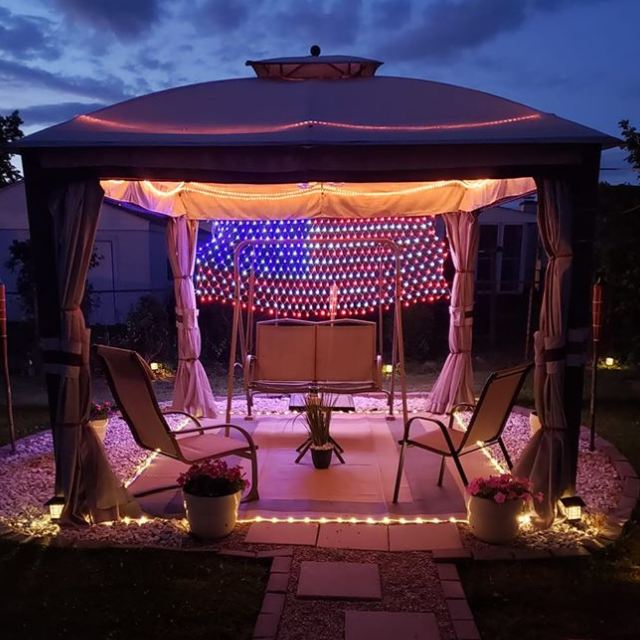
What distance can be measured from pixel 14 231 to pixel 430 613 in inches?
464

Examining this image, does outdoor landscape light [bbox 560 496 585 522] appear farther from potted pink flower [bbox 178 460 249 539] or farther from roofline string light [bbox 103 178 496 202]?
roofline string light [bbox 103 178 496 202]

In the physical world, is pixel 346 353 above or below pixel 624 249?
below

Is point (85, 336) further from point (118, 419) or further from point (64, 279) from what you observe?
point (118, 419)

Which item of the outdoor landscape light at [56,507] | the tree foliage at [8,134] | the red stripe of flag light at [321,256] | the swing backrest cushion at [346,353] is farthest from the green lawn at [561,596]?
the tree foliage at [8,134]

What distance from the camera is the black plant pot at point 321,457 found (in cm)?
439

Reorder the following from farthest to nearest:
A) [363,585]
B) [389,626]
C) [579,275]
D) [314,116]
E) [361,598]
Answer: [314,116]
[579,275]
[363,585]
[361,598]
[389,626]

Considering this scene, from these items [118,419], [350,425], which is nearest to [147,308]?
[118,419]

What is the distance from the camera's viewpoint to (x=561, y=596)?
268 centimetres

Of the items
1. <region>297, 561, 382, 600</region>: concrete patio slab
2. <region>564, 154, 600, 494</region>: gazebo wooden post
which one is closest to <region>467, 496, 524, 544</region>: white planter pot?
<region>564, 154, 600, 494</region>: gazebo wooden post

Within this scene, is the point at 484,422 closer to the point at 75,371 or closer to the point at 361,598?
the point at 361,598

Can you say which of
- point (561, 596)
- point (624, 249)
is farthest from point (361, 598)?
point (624, 249)

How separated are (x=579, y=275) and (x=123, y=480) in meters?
3.22

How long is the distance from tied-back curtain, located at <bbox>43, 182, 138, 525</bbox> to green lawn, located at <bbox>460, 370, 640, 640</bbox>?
6.81 feet

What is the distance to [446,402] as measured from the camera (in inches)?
236
